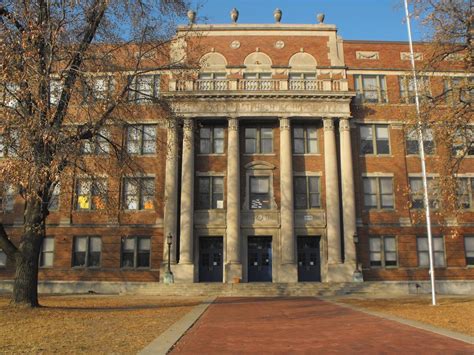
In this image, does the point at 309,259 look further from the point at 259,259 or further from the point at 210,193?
the point at 210,193

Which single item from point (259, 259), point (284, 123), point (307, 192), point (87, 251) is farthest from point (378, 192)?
point (87, 251)

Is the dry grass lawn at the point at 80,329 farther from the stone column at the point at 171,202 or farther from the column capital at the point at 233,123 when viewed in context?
the column capital at the point at 233,123

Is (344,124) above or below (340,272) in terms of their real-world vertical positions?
above

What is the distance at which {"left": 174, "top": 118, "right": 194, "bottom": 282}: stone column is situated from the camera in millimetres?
29172

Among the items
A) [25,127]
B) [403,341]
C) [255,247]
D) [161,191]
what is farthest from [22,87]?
[255,247]

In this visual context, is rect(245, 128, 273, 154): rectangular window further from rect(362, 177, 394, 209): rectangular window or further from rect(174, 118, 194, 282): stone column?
rect(362, 177, 394, 209): rectangular window

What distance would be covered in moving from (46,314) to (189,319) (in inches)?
186

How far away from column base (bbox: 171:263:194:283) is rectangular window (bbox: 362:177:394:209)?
1314cm

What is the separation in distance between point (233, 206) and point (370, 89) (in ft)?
45.0

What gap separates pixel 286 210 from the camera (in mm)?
30469

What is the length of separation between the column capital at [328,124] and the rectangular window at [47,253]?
2078 centimetres

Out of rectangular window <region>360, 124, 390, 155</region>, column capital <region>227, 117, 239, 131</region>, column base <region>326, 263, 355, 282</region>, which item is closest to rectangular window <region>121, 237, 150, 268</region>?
column capital <region>227, 117, 239, 131</region>

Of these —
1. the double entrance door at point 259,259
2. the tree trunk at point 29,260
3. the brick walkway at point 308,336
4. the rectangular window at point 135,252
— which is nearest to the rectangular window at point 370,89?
the double entrance door at point 259,259

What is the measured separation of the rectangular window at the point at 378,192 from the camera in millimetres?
32188
